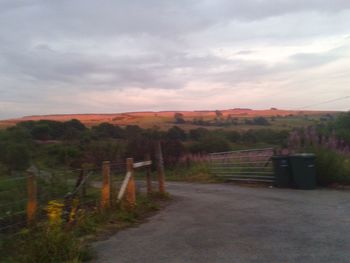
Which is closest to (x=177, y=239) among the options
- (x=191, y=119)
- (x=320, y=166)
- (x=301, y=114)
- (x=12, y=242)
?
(x=12, y=242)

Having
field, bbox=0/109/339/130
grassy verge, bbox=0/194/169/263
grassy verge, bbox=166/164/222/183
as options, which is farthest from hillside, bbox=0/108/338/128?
grassy verge, bbox=0/194/169/263

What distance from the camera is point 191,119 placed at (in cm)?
6156

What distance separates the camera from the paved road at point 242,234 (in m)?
6.93

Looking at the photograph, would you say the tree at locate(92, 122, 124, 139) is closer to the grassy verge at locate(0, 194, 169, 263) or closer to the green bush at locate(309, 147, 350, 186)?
the green bush at locate(309, 147, 350, 186)

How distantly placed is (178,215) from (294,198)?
13.9ft

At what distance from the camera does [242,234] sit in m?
8.51

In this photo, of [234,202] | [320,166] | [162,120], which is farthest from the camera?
[162,120]

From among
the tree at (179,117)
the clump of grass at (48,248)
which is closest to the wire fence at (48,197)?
the clump of grass at (48,248)

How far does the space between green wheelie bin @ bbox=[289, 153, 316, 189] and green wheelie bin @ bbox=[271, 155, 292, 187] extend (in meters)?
0.42

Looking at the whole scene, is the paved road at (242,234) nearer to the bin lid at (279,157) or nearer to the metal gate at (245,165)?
the bin lid at (279,157)

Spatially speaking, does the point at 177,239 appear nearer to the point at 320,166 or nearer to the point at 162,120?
the point at 320,166

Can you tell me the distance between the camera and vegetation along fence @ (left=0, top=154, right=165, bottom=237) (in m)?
8.27

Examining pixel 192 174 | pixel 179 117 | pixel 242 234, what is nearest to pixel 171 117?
pixel 179 117

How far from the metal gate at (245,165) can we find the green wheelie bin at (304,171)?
160 centimetres
